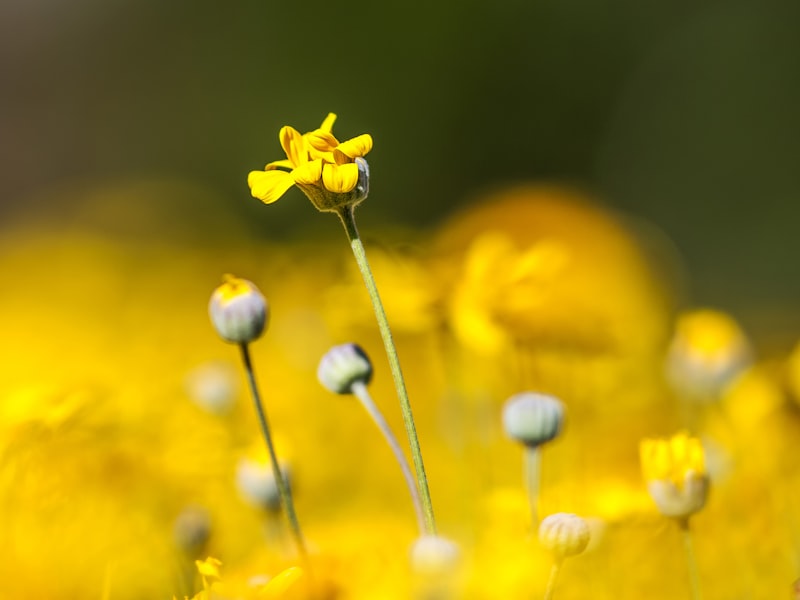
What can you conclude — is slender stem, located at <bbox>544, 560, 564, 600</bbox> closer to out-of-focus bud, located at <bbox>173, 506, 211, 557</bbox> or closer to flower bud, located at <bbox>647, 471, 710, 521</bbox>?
flower bud, located at <bbox>647, 471, 710, 521</bbox>

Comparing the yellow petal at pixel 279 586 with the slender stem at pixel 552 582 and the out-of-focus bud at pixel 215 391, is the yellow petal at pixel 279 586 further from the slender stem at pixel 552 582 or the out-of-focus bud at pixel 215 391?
the out-of-focus bud at pixel 215 391

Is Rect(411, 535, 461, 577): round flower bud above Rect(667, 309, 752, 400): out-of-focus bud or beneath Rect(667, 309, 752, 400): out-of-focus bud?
beneath

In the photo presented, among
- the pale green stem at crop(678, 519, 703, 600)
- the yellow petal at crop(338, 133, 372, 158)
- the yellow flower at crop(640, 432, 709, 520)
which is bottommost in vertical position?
the pale green stem at crop(678, 519, 703, 600)

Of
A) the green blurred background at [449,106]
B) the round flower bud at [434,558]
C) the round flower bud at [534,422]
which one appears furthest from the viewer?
the green blurred background at [449,106]

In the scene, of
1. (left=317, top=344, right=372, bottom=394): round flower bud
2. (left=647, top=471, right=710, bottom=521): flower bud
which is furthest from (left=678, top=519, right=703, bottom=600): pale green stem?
(left=317, top=344, right=372, bottom=394): round flower bud

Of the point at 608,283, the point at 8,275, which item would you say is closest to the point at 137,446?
the point at 608,283

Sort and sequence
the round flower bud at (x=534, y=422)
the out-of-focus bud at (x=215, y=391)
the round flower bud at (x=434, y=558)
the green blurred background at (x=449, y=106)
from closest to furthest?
the round flower bud at (x=434, y=558) < the round flower bud at (x=534, y=422) < the out-of-focus bud at (x=215, y=391) < the green blurred background at (x=449, y=106)

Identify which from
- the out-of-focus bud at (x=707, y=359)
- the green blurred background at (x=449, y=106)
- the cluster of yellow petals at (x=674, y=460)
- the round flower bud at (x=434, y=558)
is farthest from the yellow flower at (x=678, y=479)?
the green blurred background at (x=449, y=106)
